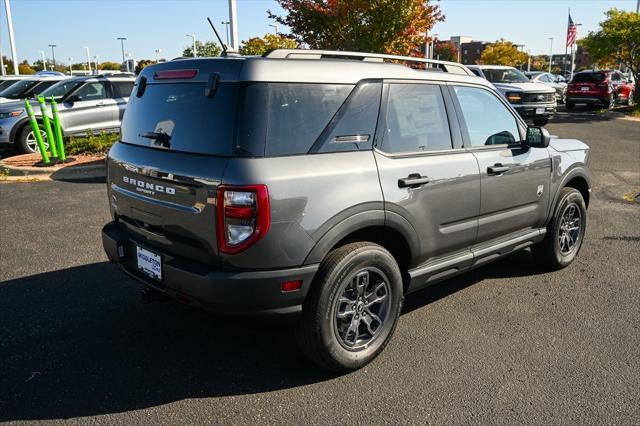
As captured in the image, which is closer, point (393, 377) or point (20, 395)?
point (20, 395)

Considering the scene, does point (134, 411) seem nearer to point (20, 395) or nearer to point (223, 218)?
point (20, 395)

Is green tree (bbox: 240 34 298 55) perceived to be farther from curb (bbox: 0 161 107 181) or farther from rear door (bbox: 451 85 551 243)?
rear door (bbox: 451 85 551 243)

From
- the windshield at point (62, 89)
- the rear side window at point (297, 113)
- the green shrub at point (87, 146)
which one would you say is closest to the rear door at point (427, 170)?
the rear side window at point (297, 113)

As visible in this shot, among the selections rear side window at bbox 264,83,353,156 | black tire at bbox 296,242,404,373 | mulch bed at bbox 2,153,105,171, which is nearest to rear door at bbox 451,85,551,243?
black tire at bbox 296,242,404,373

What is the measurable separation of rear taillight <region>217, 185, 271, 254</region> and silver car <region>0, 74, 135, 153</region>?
35.1 feet

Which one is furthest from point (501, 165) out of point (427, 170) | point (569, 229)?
point (569, 229)

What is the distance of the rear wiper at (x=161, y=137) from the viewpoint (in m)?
3.18

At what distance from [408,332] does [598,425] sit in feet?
4.46

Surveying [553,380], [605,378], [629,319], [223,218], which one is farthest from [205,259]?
[629,319]

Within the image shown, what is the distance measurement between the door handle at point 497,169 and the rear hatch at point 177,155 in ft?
6.84

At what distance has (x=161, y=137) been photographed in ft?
10.6

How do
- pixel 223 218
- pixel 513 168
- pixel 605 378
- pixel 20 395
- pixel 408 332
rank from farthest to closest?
pixel 513 168
pixel 408 332
pixel 605 378
pixel 20 395
pixel 223 218

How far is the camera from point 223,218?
2.73 metres

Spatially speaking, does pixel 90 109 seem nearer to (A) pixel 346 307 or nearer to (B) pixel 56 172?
(B) pixel 56 172
